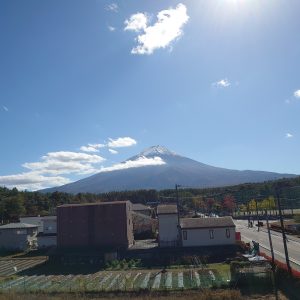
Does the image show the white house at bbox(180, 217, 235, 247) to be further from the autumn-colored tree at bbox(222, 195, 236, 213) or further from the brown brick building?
the autumn-colored tree at bbox(222, 195, 236, 213)

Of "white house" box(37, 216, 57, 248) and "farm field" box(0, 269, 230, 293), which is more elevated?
"white house" box(37, 216, 57, 248)

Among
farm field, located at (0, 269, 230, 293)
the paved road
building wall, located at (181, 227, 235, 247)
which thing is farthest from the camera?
building wall, located at (181, 227, 235, 247)

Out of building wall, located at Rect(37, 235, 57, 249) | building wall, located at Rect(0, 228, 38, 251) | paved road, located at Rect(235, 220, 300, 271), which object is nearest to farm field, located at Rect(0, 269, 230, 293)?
paved road, located at Rect(235, 220, 300, 271)

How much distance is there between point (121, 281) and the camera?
83.7 feet

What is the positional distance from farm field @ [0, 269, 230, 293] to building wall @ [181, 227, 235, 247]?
26.6 ft

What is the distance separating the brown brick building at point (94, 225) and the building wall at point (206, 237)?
5951 millimetres

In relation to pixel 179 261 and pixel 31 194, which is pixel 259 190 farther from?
pixel 179 261

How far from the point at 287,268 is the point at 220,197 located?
261 ft

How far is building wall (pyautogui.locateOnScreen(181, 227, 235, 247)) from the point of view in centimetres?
3597

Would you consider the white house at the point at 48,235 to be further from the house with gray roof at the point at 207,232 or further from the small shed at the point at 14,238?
the house with gray roof at the point at 207,232

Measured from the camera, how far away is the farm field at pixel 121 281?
2286 centimetres


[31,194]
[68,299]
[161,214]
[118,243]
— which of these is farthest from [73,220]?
[31,194]

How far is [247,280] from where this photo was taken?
22.5 m

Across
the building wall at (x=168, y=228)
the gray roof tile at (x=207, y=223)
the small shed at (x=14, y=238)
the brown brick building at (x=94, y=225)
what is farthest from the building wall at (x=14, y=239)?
the gray roof tile at (x=207, y=223)
